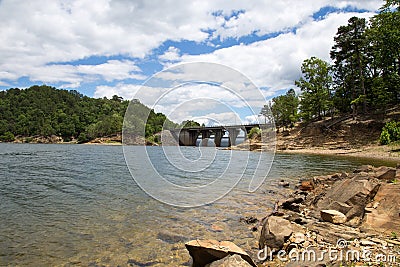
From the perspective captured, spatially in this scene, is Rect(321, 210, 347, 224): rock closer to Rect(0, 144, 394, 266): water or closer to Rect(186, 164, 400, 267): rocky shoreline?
Rect(186, 164, 400, 267): rocky shoreline

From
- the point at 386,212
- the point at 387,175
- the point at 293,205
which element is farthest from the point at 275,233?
the point at 387,175

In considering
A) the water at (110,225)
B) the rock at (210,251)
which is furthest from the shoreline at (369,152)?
the rock at (210,251)

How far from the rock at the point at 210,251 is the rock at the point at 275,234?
1374mm

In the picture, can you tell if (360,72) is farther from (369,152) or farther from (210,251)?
(210,251)

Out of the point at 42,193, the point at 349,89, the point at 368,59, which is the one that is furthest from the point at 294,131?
the point at 42,193

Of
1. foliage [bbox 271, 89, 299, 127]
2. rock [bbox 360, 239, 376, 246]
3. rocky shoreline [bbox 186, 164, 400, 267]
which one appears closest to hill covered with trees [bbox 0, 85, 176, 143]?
foliage [bbox 271, 89, 299, 127]

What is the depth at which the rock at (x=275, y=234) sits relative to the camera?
21.5ft

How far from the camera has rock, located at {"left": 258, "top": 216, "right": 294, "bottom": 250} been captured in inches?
258

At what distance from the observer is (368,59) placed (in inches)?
2082

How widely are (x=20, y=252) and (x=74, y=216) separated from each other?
11.0 ft

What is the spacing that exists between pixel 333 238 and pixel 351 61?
60939mm

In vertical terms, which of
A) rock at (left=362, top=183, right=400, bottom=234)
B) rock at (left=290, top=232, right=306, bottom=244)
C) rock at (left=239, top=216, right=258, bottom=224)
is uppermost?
rock at (left=362, top=183, right=400, bottom=234)

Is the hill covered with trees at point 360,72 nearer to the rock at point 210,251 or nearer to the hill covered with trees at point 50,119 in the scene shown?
the rock at point 210,251

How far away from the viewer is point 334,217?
7.70m
